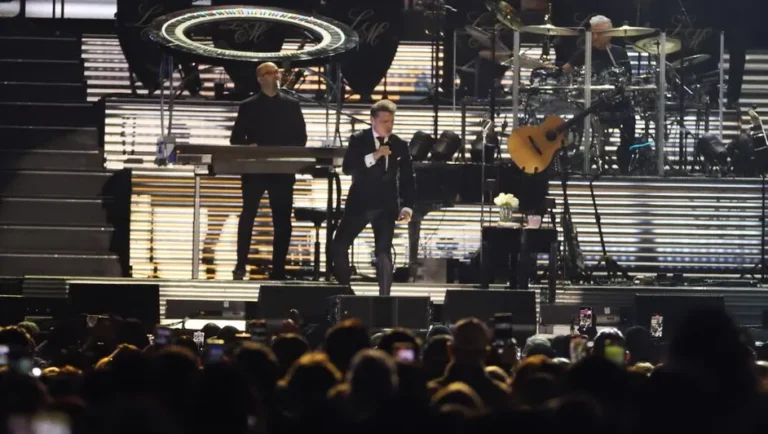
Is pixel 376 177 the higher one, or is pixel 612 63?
pixel 612 63

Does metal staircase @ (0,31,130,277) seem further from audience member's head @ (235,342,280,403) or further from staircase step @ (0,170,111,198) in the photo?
audience member's head @ (235,342,280,403)

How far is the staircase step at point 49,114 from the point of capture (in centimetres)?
1716

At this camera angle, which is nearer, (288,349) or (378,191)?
(288,349)

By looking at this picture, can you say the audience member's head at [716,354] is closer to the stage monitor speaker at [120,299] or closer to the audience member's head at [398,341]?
the audience member's head at [398,341]

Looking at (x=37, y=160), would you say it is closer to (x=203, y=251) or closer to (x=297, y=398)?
(x=203, y=251)

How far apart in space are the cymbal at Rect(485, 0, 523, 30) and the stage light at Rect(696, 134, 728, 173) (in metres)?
2.46

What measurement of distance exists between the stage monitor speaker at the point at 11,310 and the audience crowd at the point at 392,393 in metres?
5.25

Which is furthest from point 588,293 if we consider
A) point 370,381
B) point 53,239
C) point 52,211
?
point 370,381

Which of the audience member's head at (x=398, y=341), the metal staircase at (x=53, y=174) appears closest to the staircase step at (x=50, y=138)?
the metal staircase at (x=53, y=174)

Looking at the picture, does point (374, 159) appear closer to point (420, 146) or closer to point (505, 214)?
point (505, 214)

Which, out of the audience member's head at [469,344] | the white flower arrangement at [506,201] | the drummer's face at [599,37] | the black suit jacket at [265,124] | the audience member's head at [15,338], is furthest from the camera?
the drummer's face at [599,37]

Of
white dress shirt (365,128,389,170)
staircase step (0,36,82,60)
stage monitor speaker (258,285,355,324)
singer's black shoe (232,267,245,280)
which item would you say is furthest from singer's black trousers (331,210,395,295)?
staircase step (0,36,82,60)

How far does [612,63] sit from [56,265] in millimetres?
6854

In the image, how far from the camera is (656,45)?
16750 mm
